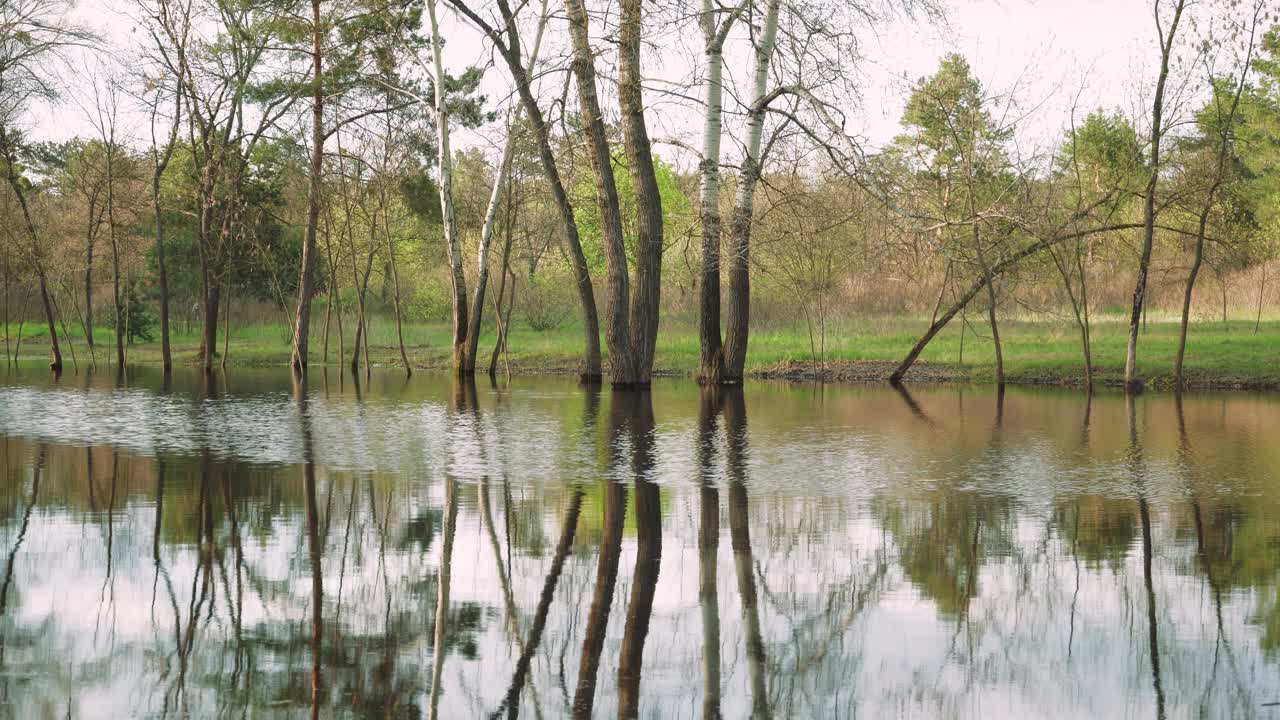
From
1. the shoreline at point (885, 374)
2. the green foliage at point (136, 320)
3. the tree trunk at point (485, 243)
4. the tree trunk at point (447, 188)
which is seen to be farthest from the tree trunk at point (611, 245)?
the green foliage at point (136, 320)

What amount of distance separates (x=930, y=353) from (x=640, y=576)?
29159 millimetres

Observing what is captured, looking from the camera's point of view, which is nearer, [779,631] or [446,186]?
[779,631]

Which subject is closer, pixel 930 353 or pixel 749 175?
pixel 749 175

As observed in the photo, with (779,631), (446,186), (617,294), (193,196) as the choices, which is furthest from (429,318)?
(779,631)

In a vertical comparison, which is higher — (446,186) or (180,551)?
(446,186)

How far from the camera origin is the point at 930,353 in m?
36.8

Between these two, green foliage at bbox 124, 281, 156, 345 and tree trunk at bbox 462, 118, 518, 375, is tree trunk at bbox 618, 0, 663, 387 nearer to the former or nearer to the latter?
tree trunk at bbox 462, 118, 518, 375

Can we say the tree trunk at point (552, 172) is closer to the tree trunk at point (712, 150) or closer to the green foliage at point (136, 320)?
the tree trunk at point (712, 150)

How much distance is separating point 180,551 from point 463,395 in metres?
18.4

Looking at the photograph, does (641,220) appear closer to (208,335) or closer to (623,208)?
(623,208)

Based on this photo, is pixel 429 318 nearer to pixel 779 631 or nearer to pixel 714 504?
pixel 714 504

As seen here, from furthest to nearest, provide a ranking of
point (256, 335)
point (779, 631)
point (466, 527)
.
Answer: point (256, 335) < point (466, 527) < point (779, 631)

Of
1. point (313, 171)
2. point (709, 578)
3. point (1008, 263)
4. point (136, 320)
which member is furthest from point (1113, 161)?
point (136, 320)

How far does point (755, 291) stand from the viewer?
46375 mm
